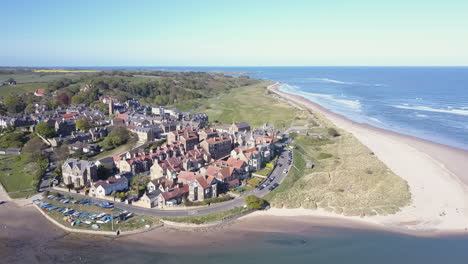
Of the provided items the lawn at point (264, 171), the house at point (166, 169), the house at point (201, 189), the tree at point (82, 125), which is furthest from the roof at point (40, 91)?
the lawn at point (264, 171)

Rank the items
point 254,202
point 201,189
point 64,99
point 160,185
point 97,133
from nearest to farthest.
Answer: point 254,202 → point 201,189 → point 160,185 → point 97,133 → point 64,99

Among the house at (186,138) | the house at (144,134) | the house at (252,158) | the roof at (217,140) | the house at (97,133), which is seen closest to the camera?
the house at (252,158)

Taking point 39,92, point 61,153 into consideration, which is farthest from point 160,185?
point 39,92

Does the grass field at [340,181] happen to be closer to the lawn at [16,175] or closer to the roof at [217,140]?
the roof at [217,140]

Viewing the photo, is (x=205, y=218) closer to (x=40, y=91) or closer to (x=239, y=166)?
(x=239, y=166)

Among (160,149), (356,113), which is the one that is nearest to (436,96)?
(356,113)

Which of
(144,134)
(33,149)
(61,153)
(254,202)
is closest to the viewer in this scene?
(254,202)

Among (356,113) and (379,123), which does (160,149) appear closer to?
(379,123)
